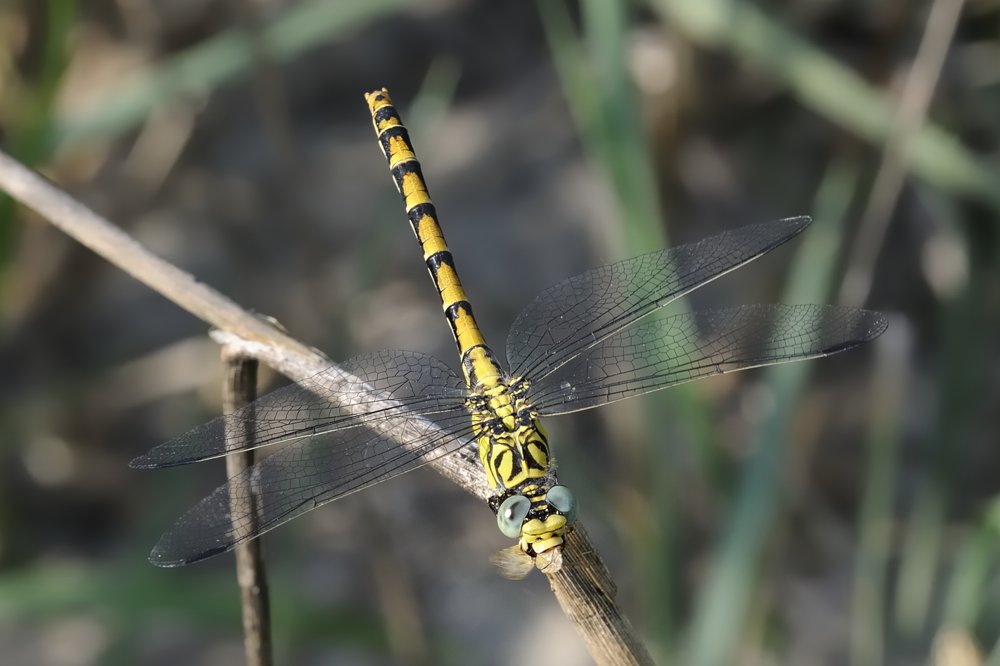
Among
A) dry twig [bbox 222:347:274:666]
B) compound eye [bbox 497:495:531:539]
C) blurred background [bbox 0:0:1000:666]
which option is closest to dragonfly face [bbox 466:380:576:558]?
compound eye [bbox 497:495:531:539]

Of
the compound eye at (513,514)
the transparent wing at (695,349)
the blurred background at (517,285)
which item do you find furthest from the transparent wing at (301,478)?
the blurred background at (517,285)

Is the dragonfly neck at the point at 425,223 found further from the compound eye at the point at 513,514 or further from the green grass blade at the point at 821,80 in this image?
the green grass blade at the point at 821,80

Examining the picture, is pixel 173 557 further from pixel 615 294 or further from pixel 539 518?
pixel 615 294

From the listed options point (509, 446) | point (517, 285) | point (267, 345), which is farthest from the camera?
point (517, 285)

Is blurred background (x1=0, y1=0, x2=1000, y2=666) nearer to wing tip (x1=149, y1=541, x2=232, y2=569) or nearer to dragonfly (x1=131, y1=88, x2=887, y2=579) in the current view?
dragonfly (x1=131, y1=88, x2=887, y2=579)

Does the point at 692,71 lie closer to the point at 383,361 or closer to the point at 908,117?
the point at 908,117

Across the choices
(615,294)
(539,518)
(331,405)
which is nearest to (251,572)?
(331,405)
